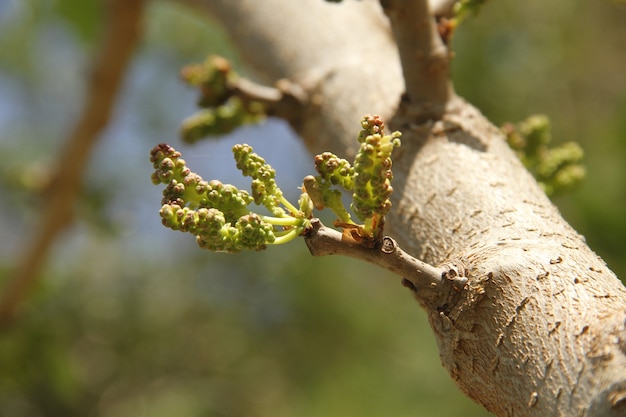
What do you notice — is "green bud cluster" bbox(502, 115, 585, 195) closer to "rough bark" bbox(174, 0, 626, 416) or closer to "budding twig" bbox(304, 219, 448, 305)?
"rough bark" bbox(174, 0, 626, 416)

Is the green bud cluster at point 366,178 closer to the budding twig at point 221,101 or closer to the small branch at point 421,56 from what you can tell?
the small branch at point 421,56

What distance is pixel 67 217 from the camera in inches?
125

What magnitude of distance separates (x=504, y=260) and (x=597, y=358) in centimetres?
16

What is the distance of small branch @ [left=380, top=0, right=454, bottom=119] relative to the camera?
3.42 feet

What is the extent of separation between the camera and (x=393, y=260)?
2.42 ft

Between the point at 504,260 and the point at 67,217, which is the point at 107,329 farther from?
the point at 504,260

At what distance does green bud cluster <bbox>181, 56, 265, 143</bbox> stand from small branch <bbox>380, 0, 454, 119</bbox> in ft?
1.63

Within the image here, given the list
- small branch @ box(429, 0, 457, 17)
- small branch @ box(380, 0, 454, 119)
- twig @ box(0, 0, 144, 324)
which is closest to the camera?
small branch @ box(380, 0, 454, 119)

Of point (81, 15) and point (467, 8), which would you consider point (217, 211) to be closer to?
point (467, 8)

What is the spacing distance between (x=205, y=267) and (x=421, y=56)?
5.58 m

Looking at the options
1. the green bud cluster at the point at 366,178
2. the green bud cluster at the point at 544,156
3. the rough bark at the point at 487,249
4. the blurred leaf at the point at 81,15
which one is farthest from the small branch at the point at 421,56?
the blurred leaf at the point at 81,15

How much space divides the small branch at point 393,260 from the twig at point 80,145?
201cm

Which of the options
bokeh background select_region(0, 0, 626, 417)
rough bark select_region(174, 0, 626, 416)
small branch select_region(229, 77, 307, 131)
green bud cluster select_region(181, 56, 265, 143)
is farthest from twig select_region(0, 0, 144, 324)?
rough bark select_region(174, 0, 626, 416)

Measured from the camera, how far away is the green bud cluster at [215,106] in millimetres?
1511
